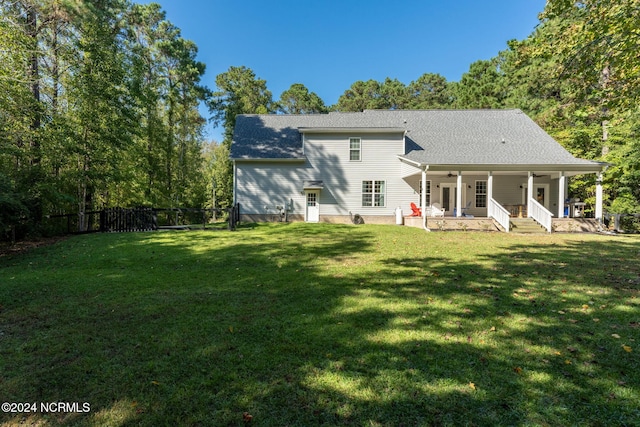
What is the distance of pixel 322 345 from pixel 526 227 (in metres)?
15.0

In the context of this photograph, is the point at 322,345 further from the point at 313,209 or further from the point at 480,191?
the point at 480,191

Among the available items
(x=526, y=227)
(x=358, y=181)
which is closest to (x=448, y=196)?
(x=526, y=227)

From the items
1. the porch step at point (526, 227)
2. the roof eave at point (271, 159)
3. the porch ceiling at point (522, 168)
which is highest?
the roof eave at point (271, 159)

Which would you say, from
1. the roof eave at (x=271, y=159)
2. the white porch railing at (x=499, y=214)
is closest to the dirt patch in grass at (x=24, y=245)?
the roof eave at (x=271, y=159)

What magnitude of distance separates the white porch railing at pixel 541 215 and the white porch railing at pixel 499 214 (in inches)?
69.4

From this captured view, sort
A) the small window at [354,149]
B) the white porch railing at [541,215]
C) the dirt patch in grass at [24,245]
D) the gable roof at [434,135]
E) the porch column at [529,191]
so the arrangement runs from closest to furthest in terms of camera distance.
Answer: the dirt patch in grass at [24,245], the white porch railing at [541,215], the porch column at [529,191], the gable roof at [434,135], the small window at [354,149]

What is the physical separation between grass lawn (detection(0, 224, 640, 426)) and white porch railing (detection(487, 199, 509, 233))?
293 inches

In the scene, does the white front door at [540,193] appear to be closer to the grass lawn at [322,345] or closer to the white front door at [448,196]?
the white front door at [448,196]

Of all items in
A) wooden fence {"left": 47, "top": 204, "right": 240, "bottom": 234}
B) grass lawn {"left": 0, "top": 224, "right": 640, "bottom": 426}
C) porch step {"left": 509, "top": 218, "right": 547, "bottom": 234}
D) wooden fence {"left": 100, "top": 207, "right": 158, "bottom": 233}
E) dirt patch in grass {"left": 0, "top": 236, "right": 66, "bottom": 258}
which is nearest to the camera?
grass lawn {"left": 0, "top": 224, "right": 640, "bottom": 426}

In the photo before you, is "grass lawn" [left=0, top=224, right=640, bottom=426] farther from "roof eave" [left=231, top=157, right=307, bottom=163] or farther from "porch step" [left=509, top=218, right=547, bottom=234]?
"roof eave" [left=231, top=157, right=307, bottom=163]

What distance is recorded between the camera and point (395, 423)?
226 centimetres

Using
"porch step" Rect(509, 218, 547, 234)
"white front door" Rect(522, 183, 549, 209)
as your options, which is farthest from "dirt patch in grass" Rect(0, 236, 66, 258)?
"white front door" Rect(522, 183, 549, 209)

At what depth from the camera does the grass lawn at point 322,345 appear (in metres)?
2.42

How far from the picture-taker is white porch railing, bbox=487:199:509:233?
14383mm
